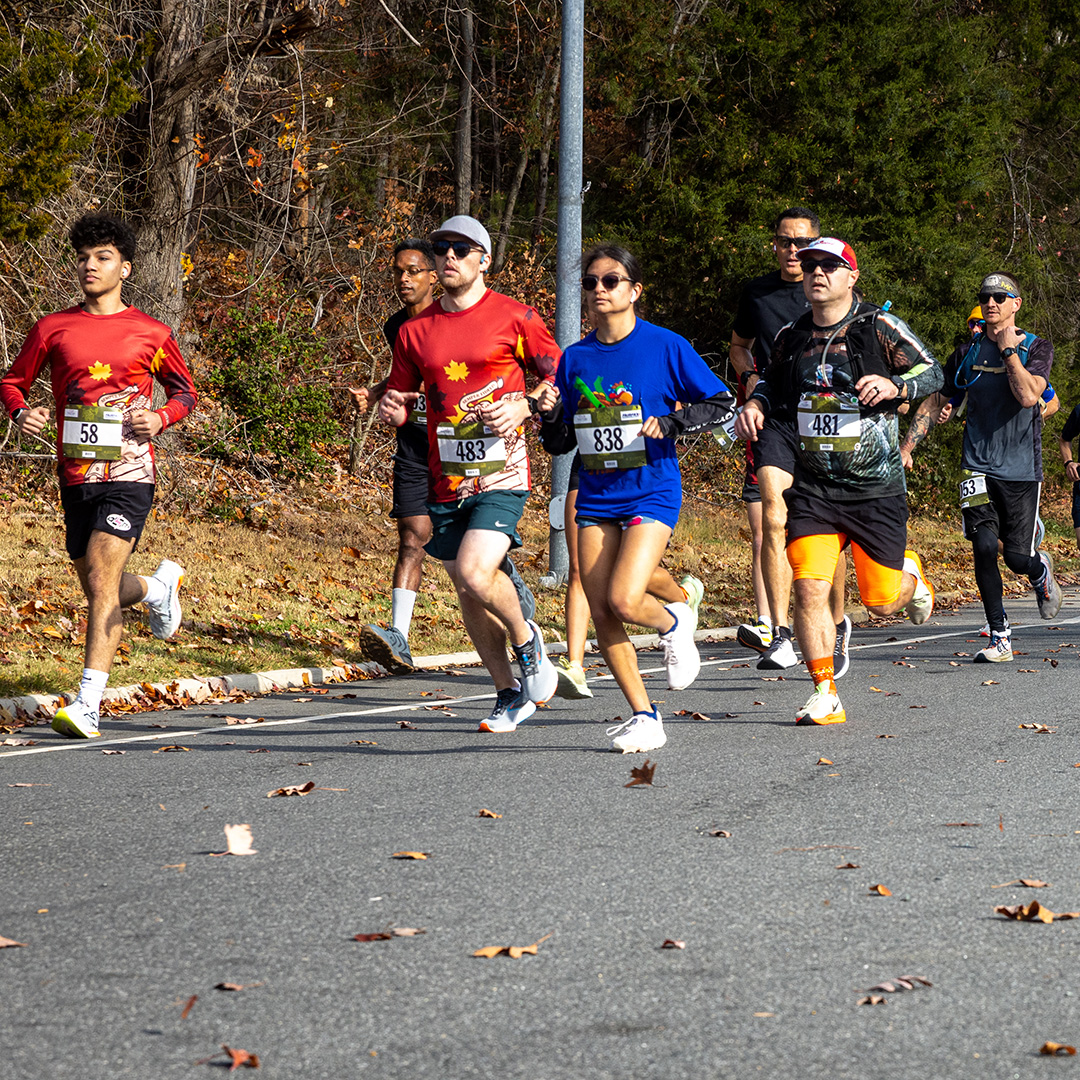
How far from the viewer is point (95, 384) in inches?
301

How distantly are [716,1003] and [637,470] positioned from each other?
3735 mm

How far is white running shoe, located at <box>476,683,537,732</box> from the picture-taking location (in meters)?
7.61

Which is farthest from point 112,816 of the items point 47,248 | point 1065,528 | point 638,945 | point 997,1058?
point 1065,528

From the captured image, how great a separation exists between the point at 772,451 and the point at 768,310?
985mm

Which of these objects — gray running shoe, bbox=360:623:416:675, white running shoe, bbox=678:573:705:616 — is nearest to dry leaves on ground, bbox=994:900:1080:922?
white running shoe, bbox=678:573:705:616

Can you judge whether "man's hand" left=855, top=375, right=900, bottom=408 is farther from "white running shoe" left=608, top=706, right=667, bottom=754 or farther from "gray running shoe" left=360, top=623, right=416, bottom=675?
"gray running shoe" left=360, top=623, right=416, bottom=675

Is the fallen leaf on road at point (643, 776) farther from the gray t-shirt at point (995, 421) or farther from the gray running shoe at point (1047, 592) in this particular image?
the gray running shoe at point (1047, 592)

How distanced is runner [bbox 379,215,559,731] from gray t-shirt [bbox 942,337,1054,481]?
4.17 metres

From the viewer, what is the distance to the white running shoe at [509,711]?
300 inches

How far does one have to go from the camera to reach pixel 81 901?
453cm

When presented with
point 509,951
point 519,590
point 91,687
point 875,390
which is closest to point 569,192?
point 519,590

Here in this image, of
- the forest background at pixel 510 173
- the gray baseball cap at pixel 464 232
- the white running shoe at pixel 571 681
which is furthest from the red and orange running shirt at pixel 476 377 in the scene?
the forest background at pixel 510 173

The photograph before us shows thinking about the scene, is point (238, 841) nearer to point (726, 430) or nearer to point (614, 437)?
point (614, 437)

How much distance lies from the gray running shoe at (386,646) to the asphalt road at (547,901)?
1983mm
